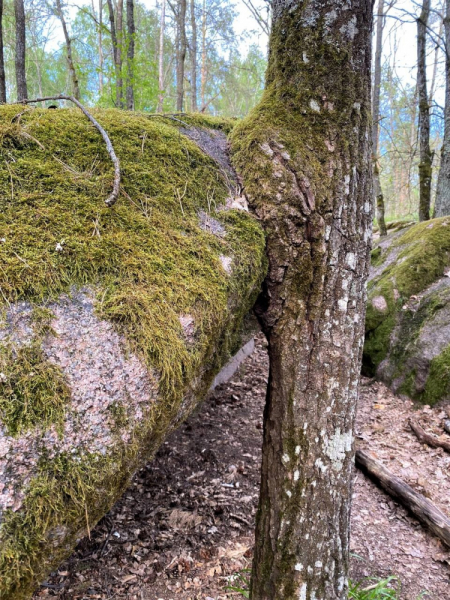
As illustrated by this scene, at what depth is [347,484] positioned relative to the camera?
6.09 feet

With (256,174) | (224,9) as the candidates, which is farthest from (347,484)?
(224,9)

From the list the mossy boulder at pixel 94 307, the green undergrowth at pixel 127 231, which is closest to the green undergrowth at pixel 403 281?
the mossy boulder at pixel 94 307

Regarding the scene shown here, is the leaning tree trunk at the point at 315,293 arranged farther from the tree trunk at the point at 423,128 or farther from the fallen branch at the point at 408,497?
the tree trunk at the point at 423,128

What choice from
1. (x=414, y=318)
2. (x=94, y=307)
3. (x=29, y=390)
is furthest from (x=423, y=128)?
(x=29, y=390)

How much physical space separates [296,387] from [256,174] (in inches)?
45.6

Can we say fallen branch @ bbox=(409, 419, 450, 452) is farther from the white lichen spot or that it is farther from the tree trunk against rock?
the tree trunk against rock

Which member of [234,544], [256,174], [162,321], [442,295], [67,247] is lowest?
[234,544]

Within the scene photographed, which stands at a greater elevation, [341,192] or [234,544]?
[341,192]

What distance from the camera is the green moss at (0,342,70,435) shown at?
114 cm

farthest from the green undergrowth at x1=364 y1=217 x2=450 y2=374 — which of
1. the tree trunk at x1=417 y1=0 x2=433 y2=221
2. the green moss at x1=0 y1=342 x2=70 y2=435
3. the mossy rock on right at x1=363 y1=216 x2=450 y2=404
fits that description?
the green moss at x1=0 y1=342 x2=70 y2=435

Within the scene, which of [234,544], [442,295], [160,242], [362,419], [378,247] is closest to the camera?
[160,242]

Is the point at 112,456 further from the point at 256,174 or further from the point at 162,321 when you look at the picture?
the point at 256,174

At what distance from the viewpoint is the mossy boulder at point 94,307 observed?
116 cm

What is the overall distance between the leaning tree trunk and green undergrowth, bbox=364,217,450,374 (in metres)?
3.99
